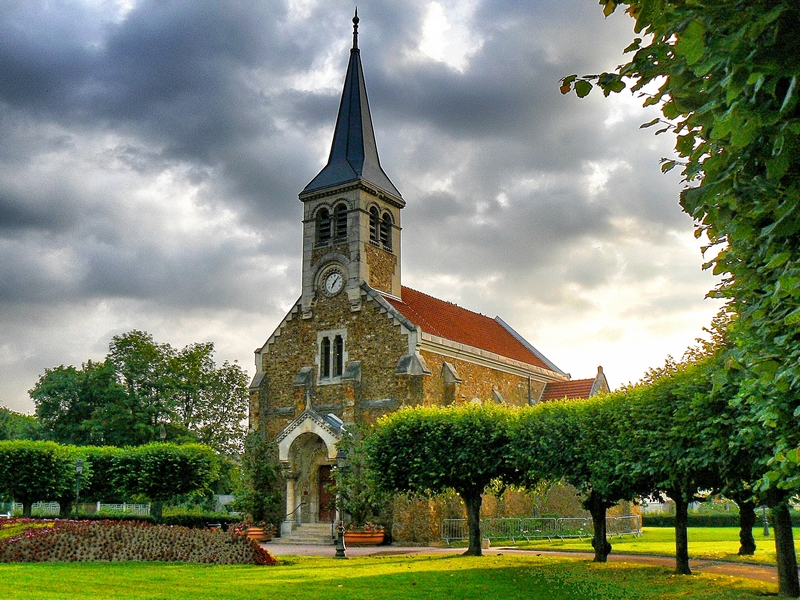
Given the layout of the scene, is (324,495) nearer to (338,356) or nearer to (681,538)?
(338,356)

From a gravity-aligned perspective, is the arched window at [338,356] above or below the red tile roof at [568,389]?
above

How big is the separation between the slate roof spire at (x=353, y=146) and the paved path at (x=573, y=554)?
51.5ft

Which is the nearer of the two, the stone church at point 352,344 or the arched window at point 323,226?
the stone church at point 352,344

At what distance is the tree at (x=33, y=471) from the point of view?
36.2 meters

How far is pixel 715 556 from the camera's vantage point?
79.2 ft

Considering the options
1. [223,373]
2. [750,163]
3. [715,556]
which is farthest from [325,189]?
[750,163]

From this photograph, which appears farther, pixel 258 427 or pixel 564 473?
pixel 258 427

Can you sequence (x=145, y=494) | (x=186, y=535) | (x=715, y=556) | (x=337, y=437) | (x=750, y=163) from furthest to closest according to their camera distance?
(x=145, y=494)
(x=337, y=437)
(x=715, y=556)
(x=186, y=535)
(x=750, y=163)

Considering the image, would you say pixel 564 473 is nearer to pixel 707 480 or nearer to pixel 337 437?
pixel 707 480

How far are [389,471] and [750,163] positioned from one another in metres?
20.7

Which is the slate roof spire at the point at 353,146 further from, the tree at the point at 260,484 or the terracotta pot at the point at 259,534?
the terracotta pot at the point at 259,534

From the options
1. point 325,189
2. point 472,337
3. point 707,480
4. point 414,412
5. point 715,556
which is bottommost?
point 715,556

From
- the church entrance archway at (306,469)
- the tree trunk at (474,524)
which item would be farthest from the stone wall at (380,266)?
the tree trunk at (474,524)

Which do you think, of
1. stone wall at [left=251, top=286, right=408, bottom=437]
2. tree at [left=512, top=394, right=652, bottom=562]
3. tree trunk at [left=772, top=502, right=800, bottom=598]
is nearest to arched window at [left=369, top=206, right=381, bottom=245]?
stone wall at [left=251, top=286, right=408, bottom=437]
